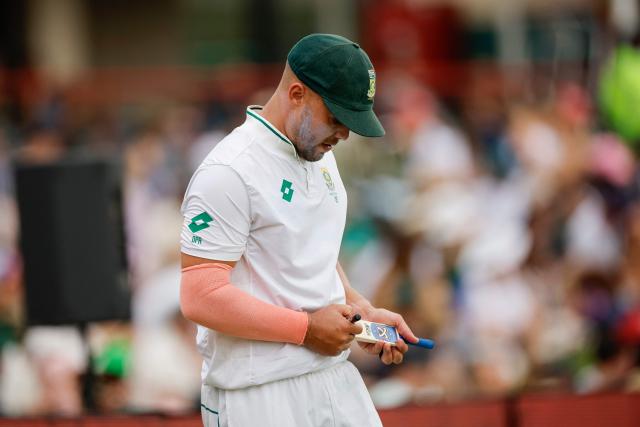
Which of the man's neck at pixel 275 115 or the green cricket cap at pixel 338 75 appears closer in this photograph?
the green cricket cap at pixel 338 75

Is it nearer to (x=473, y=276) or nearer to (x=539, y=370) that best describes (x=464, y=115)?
(x=473, y=276)

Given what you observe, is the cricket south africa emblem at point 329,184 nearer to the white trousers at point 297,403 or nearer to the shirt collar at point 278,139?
the shirt collar at point 278,139

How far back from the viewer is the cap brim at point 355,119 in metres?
3.95

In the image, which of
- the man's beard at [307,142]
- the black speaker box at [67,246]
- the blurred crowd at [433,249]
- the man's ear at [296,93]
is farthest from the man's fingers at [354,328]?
the black speaker box at [67,246]

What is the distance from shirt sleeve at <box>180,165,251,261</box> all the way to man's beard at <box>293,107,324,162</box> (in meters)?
0.26

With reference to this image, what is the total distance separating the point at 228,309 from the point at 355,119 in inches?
29.0

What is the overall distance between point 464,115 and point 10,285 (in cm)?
601

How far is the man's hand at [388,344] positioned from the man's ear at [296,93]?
0.84 m

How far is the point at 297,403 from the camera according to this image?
4094mm

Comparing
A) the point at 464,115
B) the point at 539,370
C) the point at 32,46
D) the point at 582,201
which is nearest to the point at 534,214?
the point at 582,201

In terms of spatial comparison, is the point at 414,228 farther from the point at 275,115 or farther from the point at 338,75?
the point at 338,75

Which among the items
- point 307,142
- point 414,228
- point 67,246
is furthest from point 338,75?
point 414,228

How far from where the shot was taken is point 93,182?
6828 millimetres

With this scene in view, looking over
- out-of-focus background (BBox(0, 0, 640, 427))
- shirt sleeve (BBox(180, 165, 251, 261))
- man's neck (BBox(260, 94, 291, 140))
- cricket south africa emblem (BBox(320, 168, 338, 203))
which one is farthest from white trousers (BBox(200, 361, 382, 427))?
out-of-focus background (BBox(0, 0, 640, 427))
